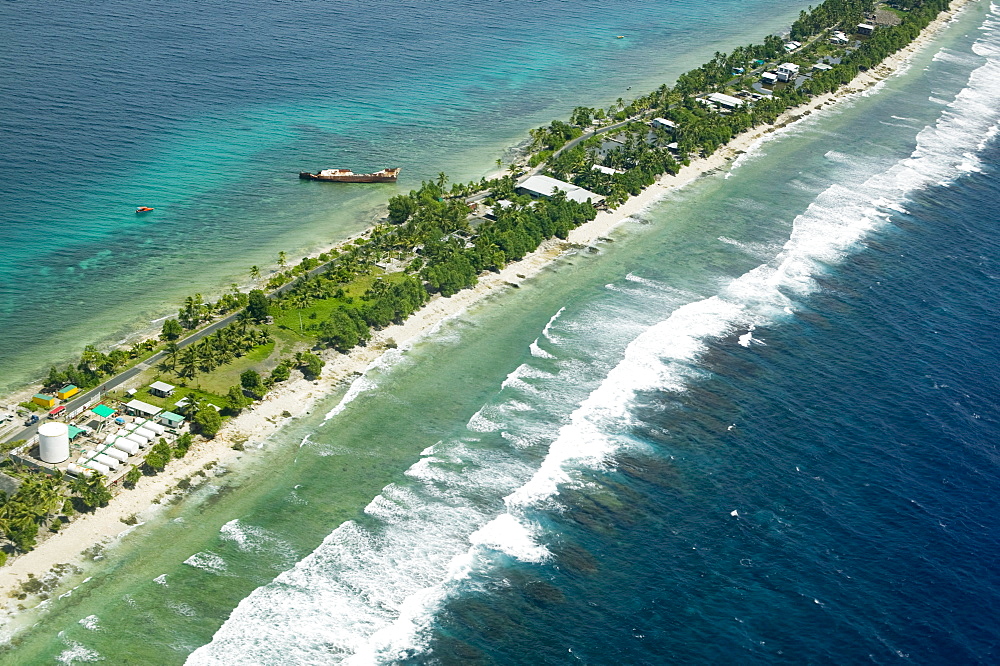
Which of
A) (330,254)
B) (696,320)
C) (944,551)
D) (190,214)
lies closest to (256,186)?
(190,214)

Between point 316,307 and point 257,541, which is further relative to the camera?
point 316,307

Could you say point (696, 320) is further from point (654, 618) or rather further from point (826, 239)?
point (654, 618)

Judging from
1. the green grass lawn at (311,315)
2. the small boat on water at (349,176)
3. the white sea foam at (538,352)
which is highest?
the small boat on water at (349,176)

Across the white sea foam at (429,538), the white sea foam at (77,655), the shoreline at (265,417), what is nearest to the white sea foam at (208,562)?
the white sea foam at (429,538)

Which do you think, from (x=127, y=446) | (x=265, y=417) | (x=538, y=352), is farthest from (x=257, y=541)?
(x=538, y=352)

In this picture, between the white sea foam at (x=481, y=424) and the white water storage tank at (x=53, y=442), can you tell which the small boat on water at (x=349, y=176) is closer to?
the white sea foam at (x=481, y=424)

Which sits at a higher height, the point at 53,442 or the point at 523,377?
the point at 53,442

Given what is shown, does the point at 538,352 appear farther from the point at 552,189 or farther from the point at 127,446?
the point at 552,189
